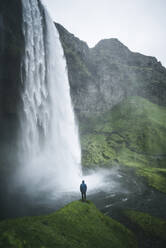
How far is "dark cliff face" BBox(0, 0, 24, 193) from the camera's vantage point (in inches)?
1184

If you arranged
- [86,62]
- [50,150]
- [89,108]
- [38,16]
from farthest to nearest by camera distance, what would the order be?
[86,62] → [89,108] → [50,150] → [38,16]

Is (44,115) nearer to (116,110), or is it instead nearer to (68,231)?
(68,231)

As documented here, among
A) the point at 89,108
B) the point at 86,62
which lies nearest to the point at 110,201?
the point at 89,108

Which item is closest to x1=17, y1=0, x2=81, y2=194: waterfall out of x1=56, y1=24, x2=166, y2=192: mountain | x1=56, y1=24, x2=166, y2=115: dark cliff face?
x1=56, y1=24, x2=166, y2=192: mountain

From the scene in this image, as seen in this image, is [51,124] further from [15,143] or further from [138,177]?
[138,177]

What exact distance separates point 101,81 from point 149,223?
83.0 meters

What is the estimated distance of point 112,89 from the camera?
296 feet

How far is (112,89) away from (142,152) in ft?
150

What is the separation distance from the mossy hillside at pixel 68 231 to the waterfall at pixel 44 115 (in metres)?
16.1

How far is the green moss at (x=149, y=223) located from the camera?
43.6 ft

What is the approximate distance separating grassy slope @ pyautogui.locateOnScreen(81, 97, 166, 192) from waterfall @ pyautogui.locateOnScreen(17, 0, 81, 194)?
42.5ft

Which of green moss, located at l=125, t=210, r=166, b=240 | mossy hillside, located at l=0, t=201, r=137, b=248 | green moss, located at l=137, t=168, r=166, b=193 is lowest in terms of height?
green moss, located at l=137, t=168, r=166, b=193

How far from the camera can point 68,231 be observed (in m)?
9.60

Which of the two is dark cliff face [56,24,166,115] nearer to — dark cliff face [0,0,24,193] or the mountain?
the mountain
